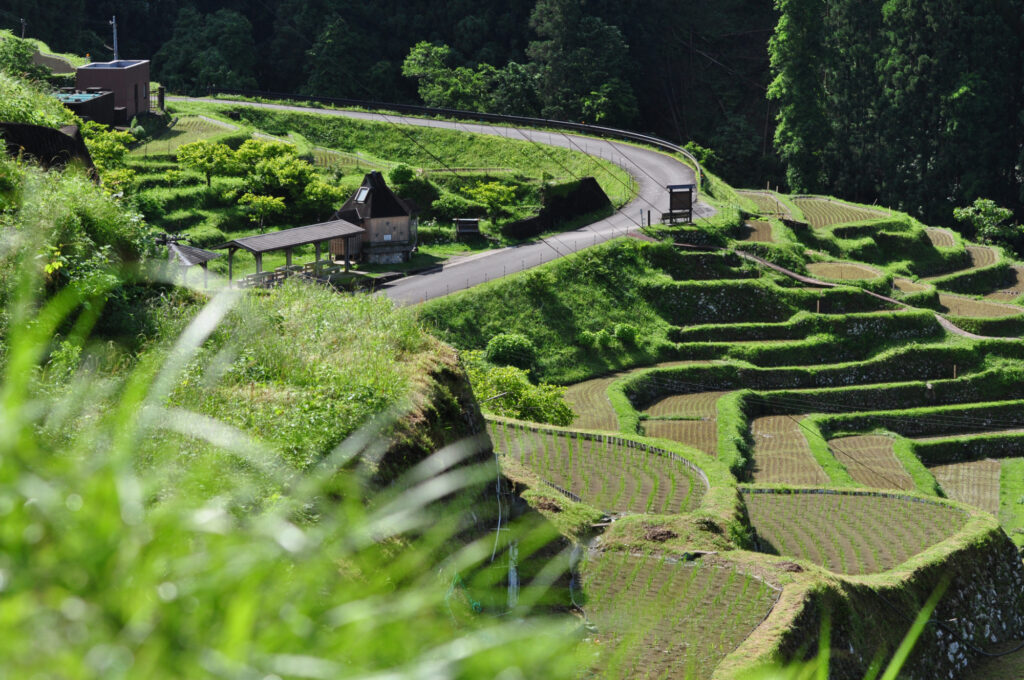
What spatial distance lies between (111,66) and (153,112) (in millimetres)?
3875

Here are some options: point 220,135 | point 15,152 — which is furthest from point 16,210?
point 220,135

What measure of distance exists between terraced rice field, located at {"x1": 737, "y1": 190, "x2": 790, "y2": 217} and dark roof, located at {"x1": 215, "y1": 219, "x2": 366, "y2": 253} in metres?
31.2

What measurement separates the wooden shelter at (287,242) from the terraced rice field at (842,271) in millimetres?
24487

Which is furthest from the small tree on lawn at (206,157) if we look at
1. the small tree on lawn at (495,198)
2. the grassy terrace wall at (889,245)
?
the grassy terrace wall at (889,245)

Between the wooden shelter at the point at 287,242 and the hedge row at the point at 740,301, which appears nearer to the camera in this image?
the wooden shelter at the point at 287,242

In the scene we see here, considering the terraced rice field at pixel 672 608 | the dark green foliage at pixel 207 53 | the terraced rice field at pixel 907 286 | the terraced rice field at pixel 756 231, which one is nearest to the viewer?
the terraced rice field at pixel 672 608

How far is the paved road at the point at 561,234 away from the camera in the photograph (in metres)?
43.9

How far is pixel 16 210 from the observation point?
1425cm

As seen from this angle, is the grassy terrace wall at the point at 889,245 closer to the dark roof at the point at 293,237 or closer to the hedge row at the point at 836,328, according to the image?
the hedge row at the point at 836,328

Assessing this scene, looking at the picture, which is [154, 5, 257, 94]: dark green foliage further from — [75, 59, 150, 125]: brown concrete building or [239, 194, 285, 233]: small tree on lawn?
[239, 194, 285, 233]: small tree on lawn

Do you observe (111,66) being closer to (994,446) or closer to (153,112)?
(153,112)

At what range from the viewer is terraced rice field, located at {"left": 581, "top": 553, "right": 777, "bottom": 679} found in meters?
14.4

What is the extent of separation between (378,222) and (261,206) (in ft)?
22.2

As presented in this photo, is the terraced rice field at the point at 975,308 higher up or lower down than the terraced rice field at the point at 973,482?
higher up
